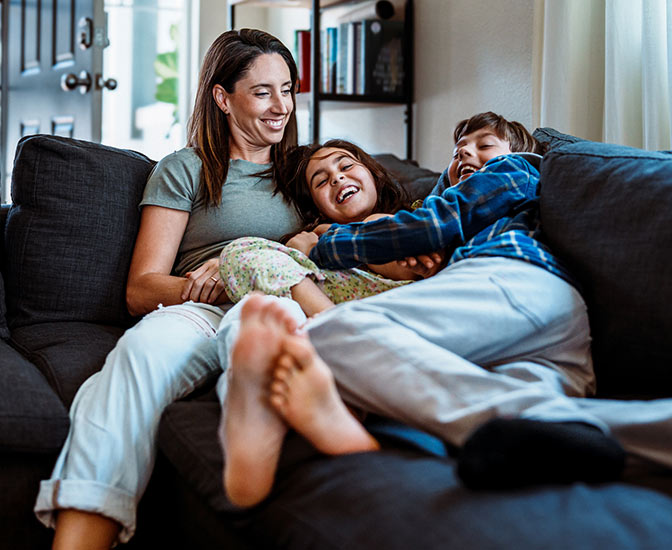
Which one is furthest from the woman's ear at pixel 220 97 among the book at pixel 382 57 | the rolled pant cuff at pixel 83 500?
the book at pixel 382 57

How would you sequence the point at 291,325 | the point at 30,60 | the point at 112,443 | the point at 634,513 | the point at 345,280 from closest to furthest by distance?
the point at 634,513
the point at 291,325
the point at 112,443
the point at 345,280
the point at 30,60

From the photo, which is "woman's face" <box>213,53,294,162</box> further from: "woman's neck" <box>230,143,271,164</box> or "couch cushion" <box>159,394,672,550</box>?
"couch cushion" <box>159,394,672,550</box>

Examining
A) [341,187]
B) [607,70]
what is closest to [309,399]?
[341,187]

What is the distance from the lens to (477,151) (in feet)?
5.13

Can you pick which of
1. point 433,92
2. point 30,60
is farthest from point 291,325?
point 30,60

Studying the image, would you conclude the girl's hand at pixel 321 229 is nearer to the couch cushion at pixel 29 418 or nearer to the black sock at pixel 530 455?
the couch cushion at pixel 29 418

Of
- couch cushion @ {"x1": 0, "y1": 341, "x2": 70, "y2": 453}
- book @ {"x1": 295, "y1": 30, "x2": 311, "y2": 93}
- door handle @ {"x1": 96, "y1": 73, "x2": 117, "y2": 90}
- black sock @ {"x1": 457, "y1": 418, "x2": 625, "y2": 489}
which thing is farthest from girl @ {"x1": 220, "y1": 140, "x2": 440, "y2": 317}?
door handle @ {"x1": 96, "y1": 73, "x2": 117, "y2": 90}

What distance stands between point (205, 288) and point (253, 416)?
2.06 feet

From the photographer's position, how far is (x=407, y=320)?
3.55 feet

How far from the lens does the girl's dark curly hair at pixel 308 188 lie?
1678 mm

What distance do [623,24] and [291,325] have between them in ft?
4.55

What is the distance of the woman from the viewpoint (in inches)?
45.8

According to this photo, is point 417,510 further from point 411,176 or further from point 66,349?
point 411,176

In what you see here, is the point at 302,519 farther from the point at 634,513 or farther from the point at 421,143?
the point at 421,143
